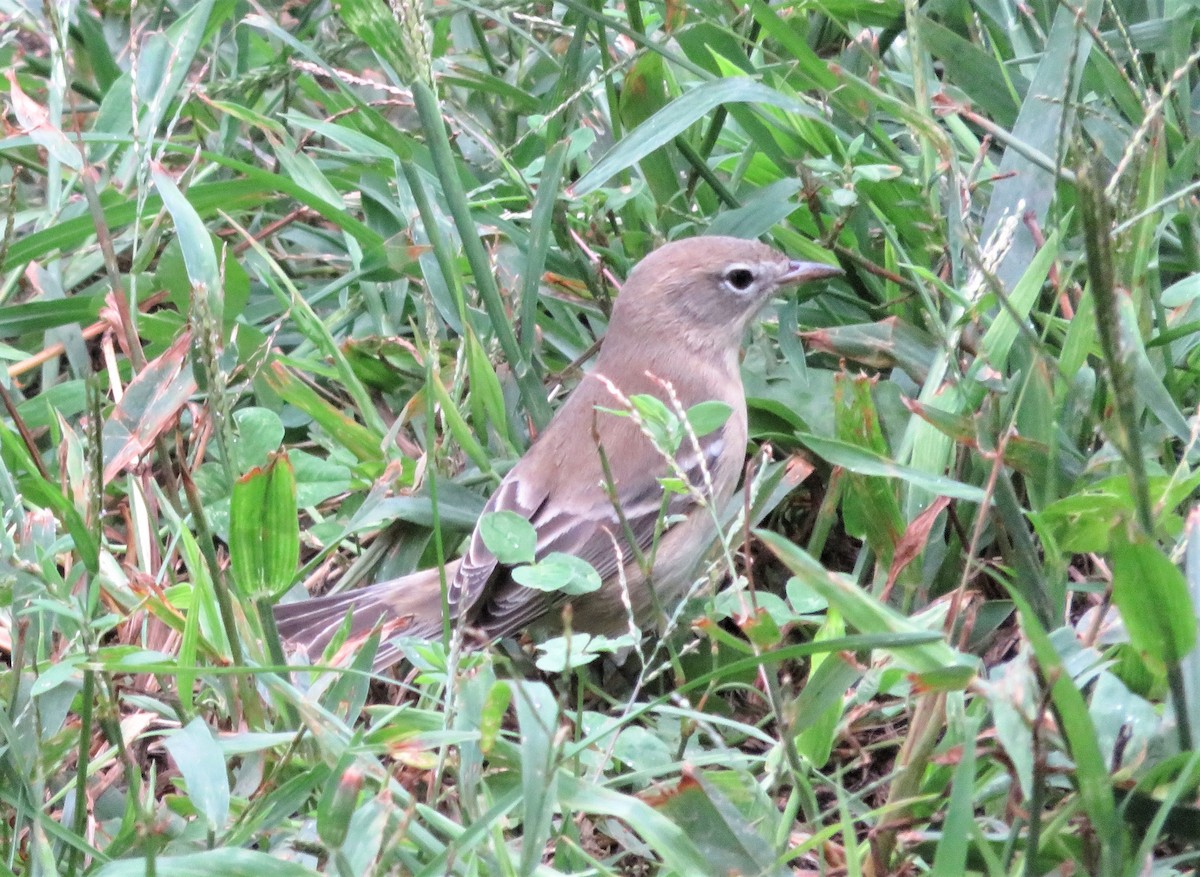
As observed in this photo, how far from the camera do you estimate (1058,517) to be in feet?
10.2

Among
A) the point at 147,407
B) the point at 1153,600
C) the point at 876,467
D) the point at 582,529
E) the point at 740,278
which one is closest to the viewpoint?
the point at 1153,600

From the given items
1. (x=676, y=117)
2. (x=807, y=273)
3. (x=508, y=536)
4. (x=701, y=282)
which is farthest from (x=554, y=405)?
(x=508, y=536)

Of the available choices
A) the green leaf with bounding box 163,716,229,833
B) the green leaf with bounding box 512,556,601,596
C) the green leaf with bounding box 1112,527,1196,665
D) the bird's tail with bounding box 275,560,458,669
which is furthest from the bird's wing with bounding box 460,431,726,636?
the green leaf with bounding box 1112,527,1196,665

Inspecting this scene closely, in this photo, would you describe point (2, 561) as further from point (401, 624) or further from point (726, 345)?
point (726, 345)

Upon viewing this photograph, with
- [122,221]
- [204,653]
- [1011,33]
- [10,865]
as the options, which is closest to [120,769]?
[204,653]

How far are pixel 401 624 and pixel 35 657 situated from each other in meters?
0.84

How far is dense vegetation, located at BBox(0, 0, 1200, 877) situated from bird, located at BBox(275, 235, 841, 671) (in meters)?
0.11

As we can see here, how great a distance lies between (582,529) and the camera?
406 centimetres

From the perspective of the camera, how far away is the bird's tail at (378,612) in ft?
11.6

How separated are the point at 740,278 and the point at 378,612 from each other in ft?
4.92

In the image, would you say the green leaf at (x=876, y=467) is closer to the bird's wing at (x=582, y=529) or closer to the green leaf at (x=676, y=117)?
the bird's wing at (x=582, y=529)

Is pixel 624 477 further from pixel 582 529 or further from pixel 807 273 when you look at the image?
pixel 807 273

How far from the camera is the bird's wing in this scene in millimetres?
3785

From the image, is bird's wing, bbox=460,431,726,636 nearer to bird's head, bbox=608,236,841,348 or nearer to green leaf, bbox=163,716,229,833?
bird's head, bbox=608,236,841,348
